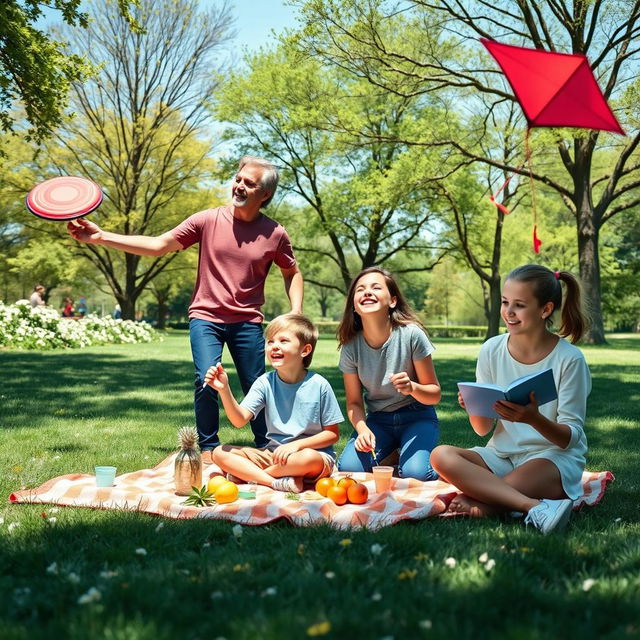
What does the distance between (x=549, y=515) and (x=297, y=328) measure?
2.00m

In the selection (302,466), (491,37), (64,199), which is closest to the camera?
(302,466)

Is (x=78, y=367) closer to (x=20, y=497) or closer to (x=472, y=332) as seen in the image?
(x=20, y=497)

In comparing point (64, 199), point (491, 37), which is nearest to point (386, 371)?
point (64, 199)

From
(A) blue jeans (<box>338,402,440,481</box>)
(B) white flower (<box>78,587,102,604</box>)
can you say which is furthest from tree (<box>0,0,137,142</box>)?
(B) white flower (<box>78,587,102,604</box>)

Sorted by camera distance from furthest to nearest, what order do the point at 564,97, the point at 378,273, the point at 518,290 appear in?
the point at 564,97 → the point at 378,273 → the point at 518,290

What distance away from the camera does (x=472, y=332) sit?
43.7m

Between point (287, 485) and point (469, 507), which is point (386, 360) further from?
point (469, 507)

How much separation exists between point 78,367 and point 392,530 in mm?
10542

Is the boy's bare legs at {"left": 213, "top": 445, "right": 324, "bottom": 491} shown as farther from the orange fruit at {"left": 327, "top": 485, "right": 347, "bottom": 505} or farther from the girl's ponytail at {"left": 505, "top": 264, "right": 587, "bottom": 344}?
the girl's ponytail at {"left": 505, "top": 264, "right": 587, "bottom": 344}

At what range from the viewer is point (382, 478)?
409 centimetres

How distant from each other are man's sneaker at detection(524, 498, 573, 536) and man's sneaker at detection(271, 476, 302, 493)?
4.71 ft

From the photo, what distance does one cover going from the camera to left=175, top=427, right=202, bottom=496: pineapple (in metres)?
4.06

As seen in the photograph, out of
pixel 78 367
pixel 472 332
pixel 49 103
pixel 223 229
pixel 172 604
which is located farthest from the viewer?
pixel 472 332

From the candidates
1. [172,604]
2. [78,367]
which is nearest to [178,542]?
[172,604]
